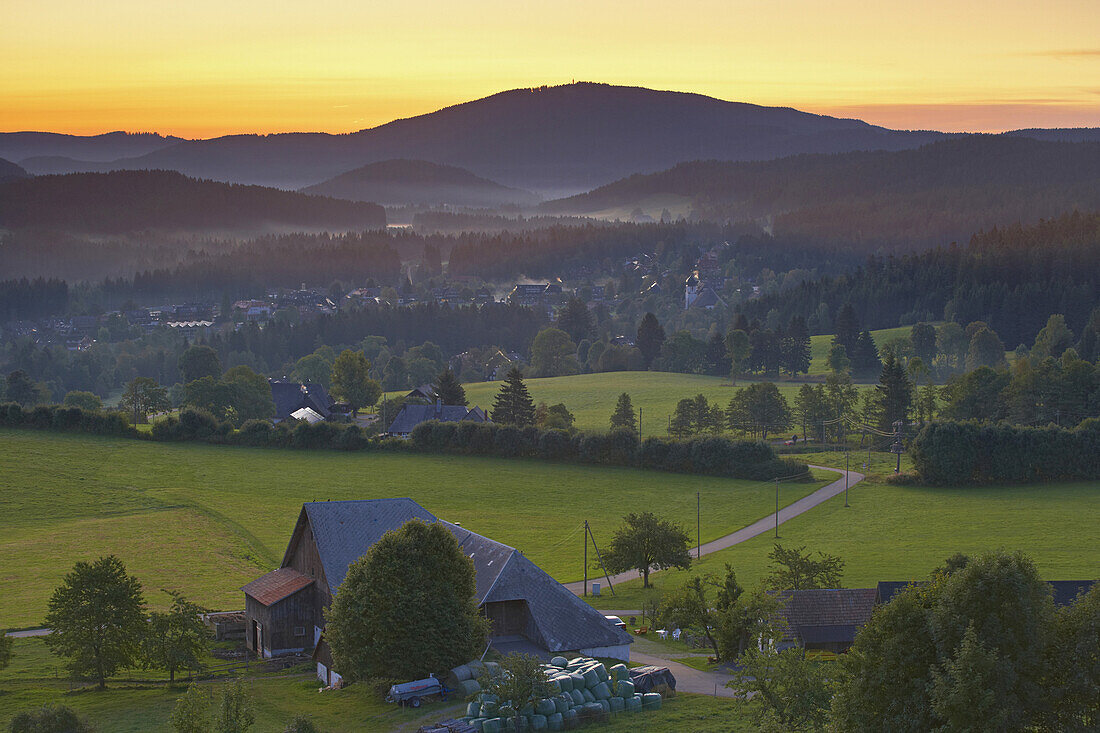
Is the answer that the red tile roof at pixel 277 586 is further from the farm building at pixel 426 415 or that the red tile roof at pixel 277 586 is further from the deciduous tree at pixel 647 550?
the farm building at pixel 426 415

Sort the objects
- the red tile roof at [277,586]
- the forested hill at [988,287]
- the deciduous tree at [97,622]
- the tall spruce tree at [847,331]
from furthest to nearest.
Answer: the forested hill at [988,287], the tall spruce tree at [847,331], the red tile roof at [277,586], the deciduous tree at [97,622]

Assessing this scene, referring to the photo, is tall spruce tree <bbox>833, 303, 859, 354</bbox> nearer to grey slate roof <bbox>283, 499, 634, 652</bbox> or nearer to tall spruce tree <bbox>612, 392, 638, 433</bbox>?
tall spruce tree <bbox>612, 392, 638, 433</bbox>

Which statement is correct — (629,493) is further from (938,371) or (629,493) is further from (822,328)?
(822,328)

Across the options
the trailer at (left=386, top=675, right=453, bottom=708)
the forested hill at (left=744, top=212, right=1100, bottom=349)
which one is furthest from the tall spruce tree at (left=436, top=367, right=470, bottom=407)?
the forested hill at (left=744, top=212, right=1100, bottom=349)

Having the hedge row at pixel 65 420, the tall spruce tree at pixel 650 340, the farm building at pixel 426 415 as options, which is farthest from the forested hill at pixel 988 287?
the hedge row at pixel 65 420

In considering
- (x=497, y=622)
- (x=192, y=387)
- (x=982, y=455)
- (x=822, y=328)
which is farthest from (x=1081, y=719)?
(x=822, y=328)

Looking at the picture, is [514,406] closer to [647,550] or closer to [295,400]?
[295,400]
